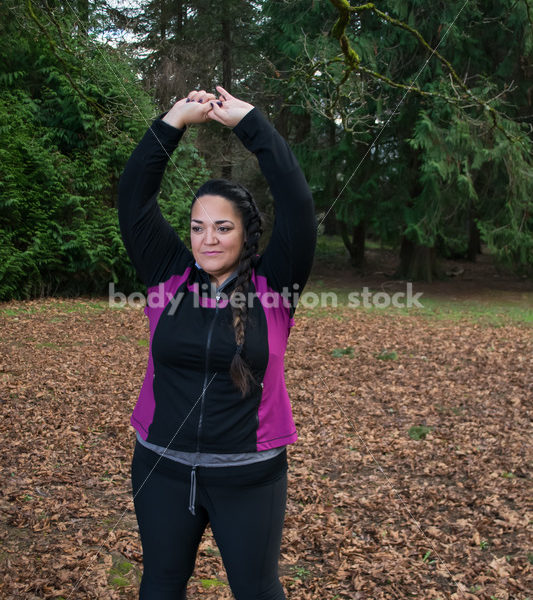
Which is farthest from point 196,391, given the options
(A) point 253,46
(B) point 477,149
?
(A) point 253,46

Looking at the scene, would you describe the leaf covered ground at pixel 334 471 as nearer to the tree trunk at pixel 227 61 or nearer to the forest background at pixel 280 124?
the forest background at pixel 280 124

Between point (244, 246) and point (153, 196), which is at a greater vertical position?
point (153, 196)

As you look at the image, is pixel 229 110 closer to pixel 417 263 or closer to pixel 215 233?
pixel 215 233

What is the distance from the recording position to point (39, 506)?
3648 mm

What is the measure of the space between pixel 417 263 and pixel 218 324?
1488 centimetres

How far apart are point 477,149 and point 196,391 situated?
1230 centimetres

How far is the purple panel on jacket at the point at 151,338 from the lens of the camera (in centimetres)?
180

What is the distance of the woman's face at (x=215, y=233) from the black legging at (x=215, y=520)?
0.63m

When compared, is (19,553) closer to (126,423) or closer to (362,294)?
(126,423)

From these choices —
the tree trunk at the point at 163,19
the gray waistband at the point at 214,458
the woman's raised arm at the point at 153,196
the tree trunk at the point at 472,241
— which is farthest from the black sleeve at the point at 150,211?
the tree trunk at the point at 472,241

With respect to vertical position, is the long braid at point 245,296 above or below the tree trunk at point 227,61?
below

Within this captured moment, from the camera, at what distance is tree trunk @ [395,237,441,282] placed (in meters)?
15.9

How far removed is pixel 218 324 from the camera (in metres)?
1.75

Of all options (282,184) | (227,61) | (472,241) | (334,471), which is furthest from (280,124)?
(282,184)
